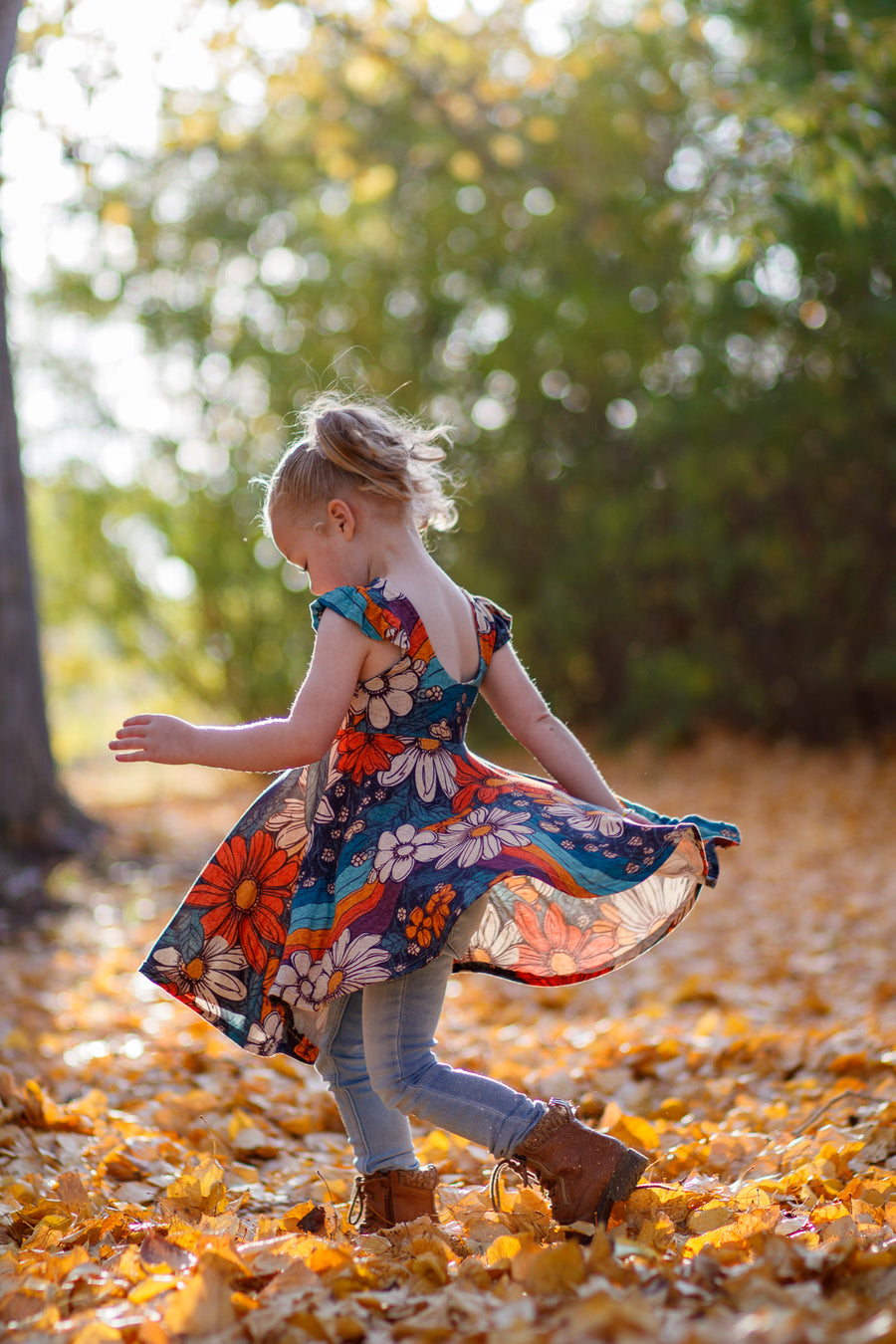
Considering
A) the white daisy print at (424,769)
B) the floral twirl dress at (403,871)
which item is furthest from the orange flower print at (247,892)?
the white daisy print at (424,769)

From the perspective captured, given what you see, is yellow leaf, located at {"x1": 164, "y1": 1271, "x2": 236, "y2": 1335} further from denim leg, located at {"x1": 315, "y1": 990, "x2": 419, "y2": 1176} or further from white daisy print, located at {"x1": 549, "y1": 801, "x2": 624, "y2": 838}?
white daisy print, located at {"x1": 549, "y1": 801, "x2": 624, "y2": 838}

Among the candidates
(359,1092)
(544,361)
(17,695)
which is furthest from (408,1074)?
(544,361)

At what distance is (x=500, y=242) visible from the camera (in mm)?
9977

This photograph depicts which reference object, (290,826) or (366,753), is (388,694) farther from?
(290,826)

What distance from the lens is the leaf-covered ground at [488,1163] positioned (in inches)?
62.4

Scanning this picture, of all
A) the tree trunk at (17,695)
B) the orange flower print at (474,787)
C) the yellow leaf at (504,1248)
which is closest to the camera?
the yellow leaf at (504,1248)

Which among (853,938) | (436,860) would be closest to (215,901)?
(436,860)

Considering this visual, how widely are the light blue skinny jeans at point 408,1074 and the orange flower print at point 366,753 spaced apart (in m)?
0.28

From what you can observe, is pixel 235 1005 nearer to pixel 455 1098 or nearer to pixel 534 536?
pixel 455 1098

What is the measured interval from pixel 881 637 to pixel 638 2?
4.79 metres

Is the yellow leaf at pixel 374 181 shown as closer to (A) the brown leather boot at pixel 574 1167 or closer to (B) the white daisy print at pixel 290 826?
(B) the white daisy print at pixel 290 826

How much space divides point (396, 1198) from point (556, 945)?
0.51 metres

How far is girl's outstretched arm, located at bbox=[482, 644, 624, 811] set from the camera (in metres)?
2.18

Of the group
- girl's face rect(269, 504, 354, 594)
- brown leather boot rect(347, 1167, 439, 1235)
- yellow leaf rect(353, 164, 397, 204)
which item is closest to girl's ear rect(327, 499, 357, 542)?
girl's face rect(269, 504, 354, 594)
